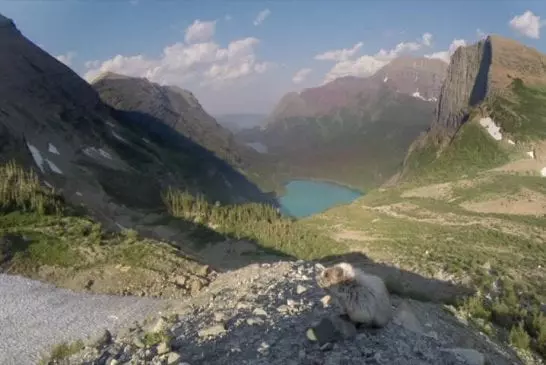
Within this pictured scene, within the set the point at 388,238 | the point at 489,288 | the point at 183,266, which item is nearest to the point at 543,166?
the point at 388,238

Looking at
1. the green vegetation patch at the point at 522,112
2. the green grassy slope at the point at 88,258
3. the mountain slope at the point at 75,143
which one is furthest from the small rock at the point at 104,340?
the green vegetation patch at the point at 522,112

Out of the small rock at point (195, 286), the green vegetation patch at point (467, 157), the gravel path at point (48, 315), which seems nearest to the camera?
the gravel path at point (48, 315)

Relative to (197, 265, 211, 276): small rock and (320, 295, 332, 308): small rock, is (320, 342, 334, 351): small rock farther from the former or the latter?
(197, 265, 211, 276): small rock

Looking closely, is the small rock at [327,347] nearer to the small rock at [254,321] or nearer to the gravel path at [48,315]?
the small rock at [254,321]

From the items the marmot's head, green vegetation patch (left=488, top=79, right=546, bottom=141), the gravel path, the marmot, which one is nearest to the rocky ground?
the marmot

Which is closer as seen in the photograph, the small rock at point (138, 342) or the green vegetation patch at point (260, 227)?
the small rock at point (138, 342)
